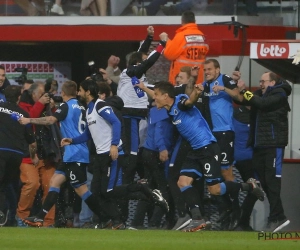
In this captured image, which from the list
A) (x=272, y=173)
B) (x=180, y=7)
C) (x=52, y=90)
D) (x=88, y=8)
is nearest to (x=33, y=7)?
(x=88, y=8)

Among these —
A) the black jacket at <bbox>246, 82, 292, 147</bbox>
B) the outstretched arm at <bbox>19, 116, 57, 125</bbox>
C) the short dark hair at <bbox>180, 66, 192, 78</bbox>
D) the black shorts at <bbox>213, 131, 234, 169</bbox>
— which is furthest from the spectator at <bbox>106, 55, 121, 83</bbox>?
the black jacket at <bbox>246, 82, 292, 147</bbox>

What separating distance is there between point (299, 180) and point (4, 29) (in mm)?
7066

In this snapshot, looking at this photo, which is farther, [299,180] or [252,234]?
[299,180]

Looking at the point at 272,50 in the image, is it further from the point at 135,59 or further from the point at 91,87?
the point at 91,87

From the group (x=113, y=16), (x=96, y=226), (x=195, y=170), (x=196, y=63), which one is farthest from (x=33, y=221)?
(x=113, y=16)

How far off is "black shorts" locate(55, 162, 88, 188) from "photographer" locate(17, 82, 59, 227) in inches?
40.3

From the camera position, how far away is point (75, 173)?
16062 mm

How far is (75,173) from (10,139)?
107cm

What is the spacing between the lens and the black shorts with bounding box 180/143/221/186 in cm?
1514

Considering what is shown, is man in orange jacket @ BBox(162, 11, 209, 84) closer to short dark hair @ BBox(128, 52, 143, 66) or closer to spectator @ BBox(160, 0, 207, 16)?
short dark hair @ BBox(128, 52, 143, 66)

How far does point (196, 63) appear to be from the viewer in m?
17.5

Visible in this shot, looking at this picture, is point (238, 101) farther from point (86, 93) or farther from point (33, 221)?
point (33, 221)

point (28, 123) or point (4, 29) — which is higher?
point (4, 29)

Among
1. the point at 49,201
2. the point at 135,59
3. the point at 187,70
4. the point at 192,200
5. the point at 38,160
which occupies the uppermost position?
the point at 135,59
